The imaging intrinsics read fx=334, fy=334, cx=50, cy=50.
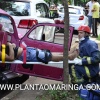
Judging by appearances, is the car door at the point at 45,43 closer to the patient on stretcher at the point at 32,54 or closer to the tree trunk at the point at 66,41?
the patient on stretcher at the point at 32,54

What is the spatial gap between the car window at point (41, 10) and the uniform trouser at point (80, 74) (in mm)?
5961

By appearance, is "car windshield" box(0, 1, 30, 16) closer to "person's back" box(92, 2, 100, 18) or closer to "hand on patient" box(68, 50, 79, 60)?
"person's back" box(92, 2, 100, 18)

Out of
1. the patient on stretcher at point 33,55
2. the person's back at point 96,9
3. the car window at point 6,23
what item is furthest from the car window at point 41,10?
the patient on stretcher at point 33,55

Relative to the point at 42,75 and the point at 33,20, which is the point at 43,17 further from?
the point at 42,75

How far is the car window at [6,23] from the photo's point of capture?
20.1 feet

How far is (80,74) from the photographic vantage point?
17.8 ft

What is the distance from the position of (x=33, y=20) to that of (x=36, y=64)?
3716mm

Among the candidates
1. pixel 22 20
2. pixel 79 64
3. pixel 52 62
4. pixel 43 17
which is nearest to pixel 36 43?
pixel 52 62

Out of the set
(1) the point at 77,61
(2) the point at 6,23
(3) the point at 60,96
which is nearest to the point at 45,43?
(2) the point at 6,23

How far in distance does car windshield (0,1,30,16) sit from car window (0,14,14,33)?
13.5 feet

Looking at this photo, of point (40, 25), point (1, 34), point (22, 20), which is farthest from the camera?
point (22, 20)

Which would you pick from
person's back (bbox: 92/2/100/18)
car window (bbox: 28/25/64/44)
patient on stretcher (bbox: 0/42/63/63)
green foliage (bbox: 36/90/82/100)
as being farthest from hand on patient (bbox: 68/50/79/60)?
person's back (bbox: 92/2/100/18)

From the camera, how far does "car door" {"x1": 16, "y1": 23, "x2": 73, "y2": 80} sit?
621 centimetres

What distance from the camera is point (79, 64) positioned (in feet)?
17.6
